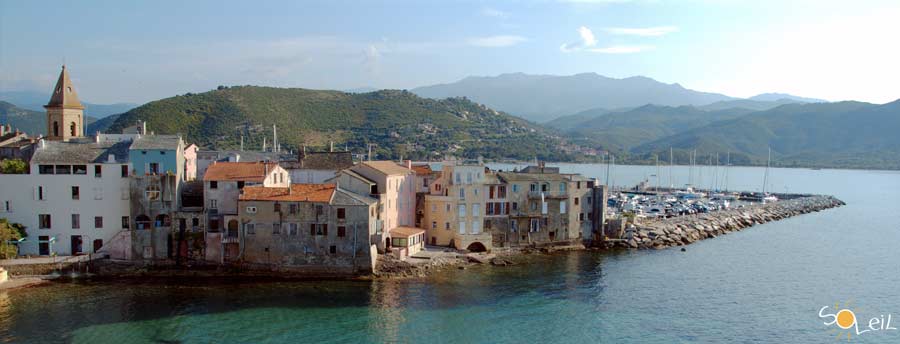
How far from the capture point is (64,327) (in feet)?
110

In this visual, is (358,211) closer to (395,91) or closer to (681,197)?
(681,197)

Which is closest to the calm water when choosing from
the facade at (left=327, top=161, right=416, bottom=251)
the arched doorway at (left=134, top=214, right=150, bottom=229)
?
the arched doorway at (left=134, top=214, right=150, bottom=229)

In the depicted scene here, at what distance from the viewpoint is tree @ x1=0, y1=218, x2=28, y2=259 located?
42875 mm

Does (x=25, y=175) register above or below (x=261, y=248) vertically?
above

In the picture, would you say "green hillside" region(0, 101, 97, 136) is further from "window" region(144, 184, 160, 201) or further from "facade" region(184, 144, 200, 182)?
"window" region(144, 184, 160, 201)

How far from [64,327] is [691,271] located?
42115mm

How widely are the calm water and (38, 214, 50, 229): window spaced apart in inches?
249

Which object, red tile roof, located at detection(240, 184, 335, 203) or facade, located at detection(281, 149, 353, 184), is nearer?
red tile roof, located at detection(240, 184, 335, 203)

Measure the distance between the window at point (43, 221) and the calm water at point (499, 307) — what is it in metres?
6.33

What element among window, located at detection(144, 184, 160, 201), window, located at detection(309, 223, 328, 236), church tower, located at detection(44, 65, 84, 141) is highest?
church tower, located at detection(44, 65, 84, 141)

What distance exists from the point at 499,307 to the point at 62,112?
37247mm

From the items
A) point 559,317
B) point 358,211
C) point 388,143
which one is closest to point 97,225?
point 358,211

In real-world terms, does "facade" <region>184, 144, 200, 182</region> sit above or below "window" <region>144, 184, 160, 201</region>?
above

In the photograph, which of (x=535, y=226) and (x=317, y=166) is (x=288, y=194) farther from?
(x=535, y=226)
